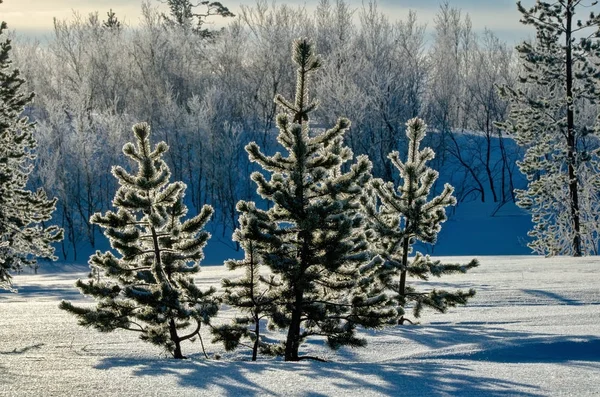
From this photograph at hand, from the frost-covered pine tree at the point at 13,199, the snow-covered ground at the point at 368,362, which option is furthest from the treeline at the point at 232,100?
the snow-covered ground at the point at 368,362

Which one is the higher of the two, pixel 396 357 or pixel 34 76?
pixel 34 76

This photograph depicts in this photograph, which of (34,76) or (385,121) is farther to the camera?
(34,76)

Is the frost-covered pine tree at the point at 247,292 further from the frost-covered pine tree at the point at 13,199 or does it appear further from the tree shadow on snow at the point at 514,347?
the frost-covered pine tree at the point at 13,199

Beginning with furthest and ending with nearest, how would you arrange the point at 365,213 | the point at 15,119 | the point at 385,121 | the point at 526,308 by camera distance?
the point at 385,121
the point at 15,119
the point at 526,308
the point at 365,213

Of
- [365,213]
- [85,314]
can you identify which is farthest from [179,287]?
[365,213]

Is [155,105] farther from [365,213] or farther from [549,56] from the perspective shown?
[365,213]

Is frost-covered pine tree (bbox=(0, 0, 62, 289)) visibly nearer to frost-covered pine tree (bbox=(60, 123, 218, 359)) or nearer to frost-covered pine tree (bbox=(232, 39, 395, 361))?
frost-covered pine tree (bbox=(60, 123, 218, 359))

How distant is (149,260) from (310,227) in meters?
2.30

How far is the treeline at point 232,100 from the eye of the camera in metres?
52.3

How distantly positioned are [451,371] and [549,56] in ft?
80.7

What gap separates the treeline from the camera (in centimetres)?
5228

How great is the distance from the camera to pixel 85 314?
9.66 meters

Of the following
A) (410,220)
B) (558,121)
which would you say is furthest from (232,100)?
(410,220)

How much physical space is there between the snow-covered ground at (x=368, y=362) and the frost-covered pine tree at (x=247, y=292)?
1.13 feet
